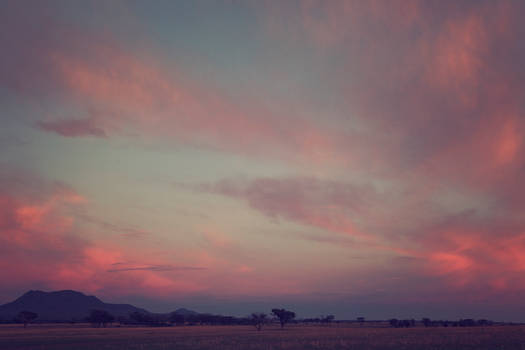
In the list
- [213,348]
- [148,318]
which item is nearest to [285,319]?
[148,318]

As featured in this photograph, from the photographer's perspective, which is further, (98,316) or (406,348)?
(98,316)

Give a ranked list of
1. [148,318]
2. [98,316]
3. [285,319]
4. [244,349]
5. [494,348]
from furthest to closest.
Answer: [148,318] → [98,316] → [285,319] → [244,349] → [494,348]

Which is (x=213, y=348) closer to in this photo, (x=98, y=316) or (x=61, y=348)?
(x=61, y=348)

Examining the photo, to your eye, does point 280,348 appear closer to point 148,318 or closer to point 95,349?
point 95,349

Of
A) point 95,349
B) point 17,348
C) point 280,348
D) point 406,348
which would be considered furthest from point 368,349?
point 17,348

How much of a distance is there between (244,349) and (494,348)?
25.8 metres

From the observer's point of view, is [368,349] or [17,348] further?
[17,348]

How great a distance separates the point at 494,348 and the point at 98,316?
158m

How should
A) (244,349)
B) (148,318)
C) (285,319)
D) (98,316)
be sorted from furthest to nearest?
(148,318)
(98,316)
(285,319)
(244,349)

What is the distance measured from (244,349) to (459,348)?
22.9m

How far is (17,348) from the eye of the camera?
52969mm

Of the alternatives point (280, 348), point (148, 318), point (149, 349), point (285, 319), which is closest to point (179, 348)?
point (149, 349)

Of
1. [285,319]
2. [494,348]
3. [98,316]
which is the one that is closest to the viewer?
[494,348]

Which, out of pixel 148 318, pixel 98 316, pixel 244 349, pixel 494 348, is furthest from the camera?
pixel 148 318
